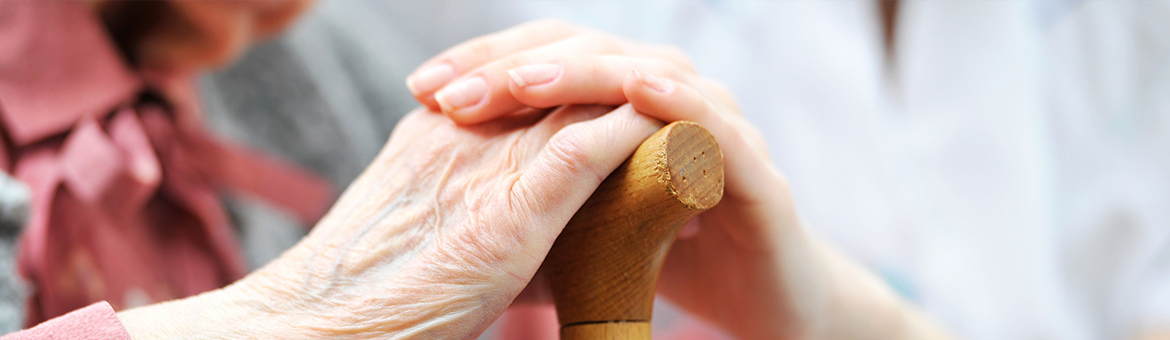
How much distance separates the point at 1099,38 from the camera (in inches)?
29.4

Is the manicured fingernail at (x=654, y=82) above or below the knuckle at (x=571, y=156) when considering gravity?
above

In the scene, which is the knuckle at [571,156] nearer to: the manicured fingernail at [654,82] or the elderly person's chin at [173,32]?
the manicured fingernail at [654,82]

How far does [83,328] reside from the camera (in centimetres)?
Result: 29

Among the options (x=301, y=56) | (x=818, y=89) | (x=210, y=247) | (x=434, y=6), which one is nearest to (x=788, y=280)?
(x=818, y=89)

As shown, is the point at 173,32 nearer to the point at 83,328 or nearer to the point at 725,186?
the point at 83,328

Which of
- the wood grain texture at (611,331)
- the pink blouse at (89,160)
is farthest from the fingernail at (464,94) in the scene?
the pink blouse at (89,160)

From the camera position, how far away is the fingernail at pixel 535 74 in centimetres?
36

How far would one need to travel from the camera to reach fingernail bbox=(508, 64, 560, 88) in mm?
359

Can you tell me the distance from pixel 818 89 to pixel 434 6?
2.05ft

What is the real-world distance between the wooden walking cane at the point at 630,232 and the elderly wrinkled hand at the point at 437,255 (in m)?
0.02

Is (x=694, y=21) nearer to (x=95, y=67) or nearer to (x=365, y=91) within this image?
(x=365, y=91)

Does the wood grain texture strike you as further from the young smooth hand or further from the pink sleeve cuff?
the pink sleeve cuff

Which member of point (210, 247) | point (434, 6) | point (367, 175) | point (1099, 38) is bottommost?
point (210, 247)

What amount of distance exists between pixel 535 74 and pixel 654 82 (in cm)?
7
